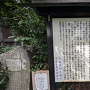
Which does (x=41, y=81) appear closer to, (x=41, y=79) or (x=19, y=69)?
(x=41, y=79)

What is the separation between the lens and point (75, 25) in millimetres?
4398

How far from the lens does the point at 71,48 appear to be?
14.5 ft

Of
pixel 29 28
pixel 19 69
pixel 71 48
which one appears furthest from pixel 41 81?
pixel 29 28

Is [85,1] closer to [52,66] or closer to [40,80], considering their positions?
[52,66]

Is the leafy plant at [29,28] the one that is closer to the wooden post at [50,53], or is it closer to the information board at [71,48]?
the wooden post at [50,53]

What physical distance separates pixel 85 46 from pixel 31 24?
1752mm

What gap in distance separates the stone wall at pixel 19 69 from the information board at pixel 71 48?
0.90 meters

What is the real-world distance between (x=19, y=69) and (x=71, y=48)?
150 cm

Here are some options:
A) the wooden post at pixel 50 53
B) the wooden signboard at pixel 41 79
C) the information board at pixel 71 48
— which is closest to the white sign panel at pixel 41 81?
the wooden signboard at pixel 41 79

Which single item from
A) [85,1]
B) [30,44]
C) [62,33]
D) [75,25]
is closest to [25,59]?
[30,44]

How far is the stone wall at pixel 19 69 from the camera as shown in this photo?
499cm

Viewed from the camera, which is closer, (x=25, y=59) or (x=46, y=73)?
(x=46, y=73)

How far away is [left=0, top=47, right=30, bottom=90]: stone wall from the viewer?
4.99 metres

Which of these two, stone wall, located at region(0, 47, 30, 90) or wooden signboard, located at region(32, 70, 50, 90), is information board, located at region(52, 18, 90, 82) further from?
stone wall, located at region(0, 47, 30, 90)
